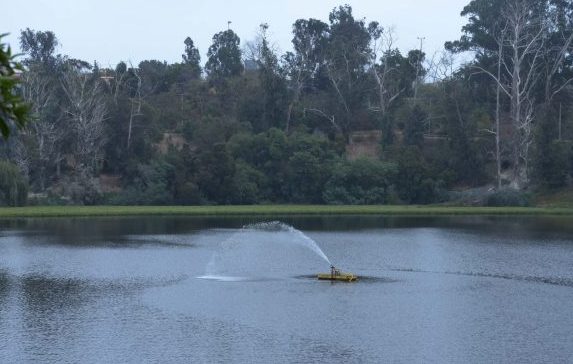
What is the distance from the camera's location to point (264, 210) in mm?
90250

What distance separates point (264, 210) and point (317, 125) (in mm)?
30673

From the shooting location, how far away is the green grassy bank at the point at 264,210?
87.0 metres

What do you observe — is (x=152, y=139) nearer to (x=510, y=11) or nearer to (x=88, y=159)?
(x=88, y=159)

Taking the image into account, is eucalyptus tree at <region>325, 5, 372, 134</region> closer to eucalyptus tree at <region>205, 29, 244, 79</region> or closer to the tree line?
the tree line

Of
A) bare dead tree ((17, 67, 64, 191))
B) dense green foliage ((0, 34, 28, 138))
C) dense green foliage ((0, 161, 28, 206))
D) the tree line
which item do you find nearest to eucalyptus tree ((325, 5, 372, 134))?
the tree line

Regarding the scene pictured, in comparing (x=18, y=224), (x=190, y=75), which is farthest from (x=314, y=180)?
(x=190, y=75)

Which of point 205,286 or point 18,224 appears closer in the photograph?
point 205,286

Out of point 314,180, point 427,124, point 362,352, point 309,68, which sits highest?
point 309,68

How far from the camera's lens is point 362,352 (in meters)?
29.4

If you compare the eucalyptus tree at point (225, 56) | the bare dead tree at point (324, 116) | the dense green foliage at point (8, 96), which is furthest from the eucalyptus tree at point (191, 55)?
the dense green foliage at point (8, 96)

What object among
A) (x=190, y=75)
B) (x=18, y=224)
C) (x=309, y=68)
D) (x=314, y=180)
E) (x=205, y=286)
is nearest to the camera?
(x=205, y=286)

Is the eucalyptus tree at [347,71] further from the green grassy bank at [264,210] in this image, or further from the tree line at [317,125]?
the green grassy bank at [264,210]

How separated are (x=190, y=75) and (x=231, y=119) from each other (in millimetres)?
31304

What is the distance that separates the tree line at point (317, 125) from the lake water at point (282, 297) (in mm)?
28534
